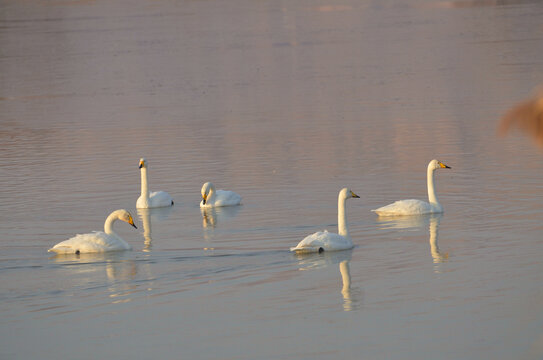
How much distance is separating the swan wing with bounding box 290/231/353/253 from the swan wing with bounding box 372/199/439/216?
1884 mm

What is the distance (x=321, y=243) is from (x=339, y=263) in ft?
1.38

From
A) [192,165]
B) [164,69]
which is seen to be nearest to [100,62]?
[164,69]

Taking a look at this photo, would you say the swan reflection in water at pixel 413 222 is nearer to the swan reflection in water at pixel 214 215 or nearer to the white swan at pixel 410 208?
A: the white swan at pixel 410 208

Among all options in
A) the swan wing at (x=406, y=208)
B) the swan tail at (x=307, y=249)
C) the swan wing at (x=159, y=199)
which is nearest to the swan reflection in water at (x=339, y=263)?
the swan tail at (x=307, y=249)

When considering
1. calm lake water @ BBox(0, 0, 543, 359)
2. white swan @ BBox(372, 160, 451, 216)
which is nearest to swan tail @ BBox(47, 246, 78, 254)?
calm lake water @ BBox(0, 0, 543, 359)

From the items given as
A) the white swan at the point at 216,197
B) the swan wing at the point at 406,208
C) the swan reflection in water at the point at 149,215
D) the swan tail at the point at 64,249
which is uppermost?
the white swan at the point at 216,197

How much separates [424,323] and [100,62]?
3336 cm

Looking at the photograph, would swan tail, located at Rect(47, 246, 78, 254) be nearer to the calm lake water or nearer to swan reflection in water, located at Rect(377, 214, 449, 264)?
the calm lake water

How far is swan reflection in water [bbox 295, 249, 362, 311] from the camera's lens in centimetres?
1020

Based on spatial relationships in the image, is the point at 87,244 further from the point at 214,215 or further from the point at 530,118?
the point at 530,118

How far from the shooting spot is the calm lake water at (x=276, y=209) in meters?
9.06

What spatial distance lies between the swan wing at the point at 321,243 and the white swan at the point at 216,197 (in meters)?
3.21

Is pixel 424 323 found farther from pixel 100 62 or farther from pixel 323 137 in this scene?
pixel 100 62

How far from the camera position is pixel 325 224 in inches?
541
